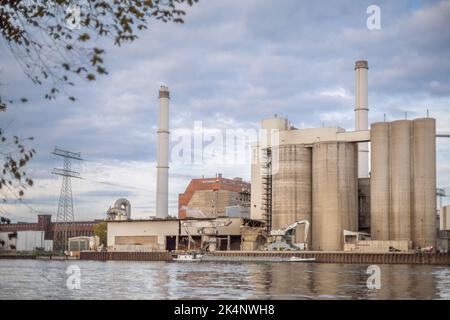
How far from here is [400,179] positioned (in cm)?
11419

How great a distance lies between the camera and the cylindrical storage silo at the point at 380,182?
11506 cm

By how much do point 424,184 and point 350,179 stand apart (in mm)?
14849

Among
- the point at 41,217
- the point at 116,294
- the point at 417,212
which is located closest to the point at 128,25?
the point at 116,294

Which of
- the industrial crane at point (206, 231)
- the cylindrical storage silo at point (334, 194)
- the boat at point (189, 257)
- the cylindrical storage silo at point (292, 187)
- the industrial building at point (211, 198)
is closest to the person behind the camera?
the cylindrical storage silo at point (334, 194)

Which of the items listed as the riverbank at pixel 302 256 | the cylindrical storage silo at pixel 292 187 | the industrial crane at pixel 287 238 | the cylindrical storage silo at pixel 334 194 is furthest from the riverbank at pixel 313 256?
the cylindrical storage silo at pixel 292 187

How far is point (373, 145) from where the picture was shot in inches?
4690

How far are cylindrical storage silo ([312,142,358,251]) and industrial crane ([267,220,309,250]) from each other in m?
3.30

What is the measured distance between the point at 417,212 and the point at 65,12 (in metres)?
106

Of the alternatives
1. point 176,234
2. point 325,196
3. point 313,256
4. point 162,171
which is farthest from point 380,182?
point 162,171

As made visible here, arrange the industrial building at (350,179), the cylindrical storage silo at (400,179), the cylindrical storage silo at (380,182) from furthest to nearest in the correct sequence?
1. the cylindrical storage silo at (380,182)
2. the industrial building at (350,179)
3. the cylindrical storage silo at (400,179)

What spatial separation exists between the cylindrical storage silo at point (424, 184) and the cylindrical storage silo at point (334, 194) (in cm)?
1257

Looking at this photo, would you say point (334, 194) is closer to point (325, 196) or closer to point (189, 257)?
point (325, 196)

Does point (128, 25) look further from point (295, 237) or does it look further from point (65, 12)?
point (295, 237)

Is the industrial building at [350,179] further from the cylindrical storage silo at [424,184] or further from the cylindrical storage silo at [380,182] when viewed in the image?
the cylindrical storage silo at [380,182]
